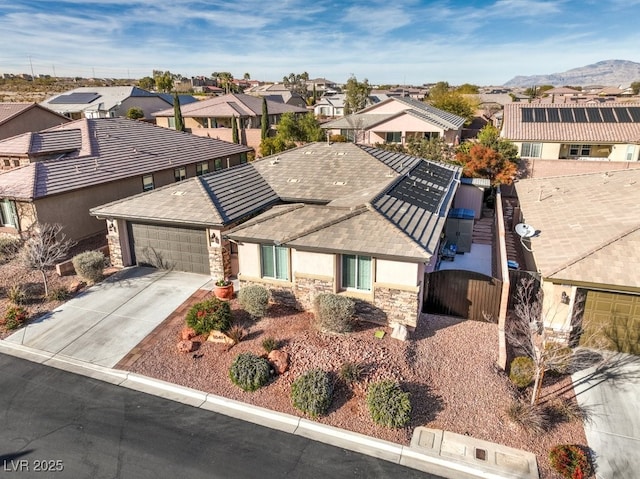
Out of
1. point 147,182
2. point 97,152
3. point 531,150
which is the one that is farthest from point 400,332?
point 531,150

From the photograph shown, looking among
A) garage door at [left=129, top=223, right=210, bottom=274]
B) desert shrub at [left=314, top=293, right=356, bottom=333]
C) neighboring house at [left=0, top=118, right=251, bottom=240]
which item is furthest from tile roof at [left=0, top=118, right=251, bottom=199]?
desert shrub at [left=314, top=293, right=356, bottom=333]

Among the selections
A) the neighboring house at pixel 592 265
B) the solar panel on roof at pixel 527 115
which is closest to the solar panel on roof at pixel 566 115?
the solar panel on roof at pixel 527 115

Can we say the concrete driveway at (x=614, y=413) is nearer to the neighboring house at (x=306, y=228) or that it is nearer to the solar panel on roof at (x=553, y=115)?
the neighboring house at (x=306, y=228)

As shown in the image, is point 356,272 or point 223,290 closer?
point 356,272

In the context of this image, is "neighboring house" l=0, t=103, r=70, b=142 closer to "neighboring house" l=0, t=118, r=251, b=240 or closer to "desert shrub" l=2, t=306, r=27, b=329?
"neighboring house" l=0, t=118, r=251, b=240

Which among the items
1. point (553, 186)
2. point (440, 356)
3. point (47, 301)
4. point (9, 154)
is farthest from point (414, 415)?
point (9, 154)

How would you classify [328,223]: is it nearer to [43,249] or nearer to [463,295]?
[463,295]
